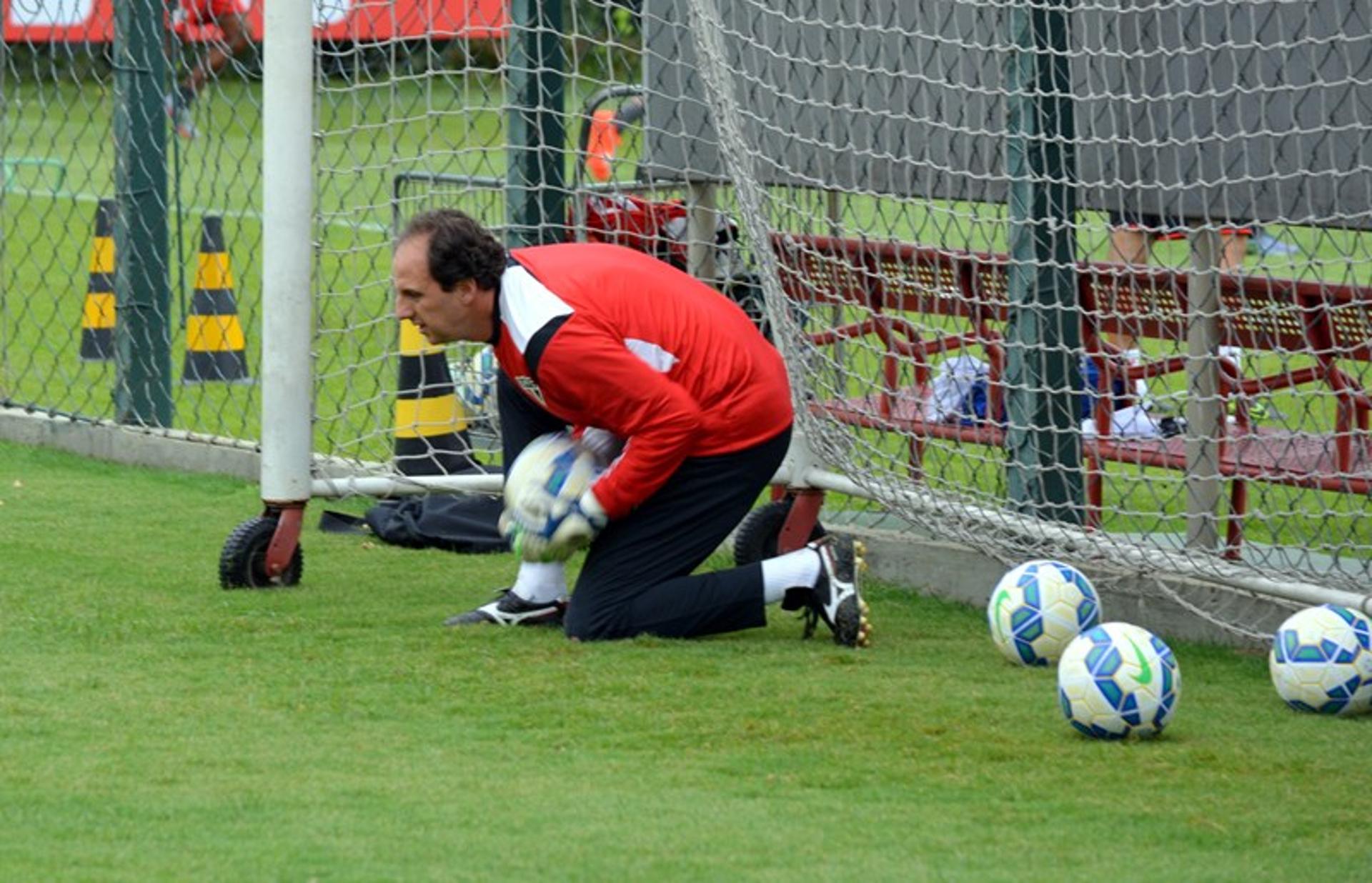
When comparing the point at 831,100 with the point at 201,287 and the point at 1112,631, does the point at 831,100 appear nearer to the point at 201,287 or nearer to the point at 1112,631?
the point at 1112,631

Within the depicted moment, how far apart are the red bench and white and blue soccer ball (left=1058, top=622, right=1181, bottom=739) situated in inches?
35.3

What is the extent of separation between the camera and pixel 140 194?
8430 mm

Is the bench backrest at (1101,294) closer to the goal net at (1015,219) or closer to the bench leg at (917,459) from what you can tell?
the goal net at (1015,219)

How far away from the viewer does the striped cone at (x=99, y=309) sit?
9914 mm

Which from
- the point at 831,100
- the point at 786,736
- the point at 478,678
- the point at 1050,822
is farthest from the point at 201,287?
the point at 1050,822

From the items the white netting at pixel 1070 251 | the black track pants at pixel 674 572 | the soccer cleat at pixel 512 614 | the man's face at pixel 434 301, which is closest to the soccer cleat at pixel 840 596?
the black track pants at pixel 674 572

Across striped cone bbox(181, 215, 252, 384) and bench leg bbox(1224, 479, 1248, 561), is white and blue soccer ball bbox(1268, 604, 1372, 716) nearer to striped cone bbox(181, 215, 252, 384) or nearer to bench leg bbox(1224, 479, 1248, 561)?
bench leg bbox(1224, 479, 1248, 561)

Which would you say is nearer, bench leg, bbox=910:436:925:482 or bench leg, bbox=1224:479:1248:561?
bench leg, bbox=1224:479:1248:561

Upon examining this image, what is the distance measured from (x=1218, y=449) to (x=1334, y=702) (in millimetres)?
1147

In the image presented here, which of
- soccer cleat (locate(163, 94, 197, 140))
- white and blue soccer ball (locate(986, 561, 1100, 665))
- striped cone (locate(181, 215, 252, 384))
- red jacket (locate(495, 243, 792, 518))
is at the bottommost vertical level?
white and blue soccer ball (locate(986, 561, 1100, 665))

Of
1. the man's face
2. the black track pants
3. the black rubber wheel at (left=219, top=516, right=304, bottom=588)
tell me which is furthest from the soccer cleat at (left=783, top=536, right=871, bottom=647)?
the black rubber wheel at (left=219, top=516, right=304, bottom=588)

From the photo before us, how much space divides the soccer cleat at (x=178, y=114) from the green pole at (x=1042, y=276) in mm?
3623

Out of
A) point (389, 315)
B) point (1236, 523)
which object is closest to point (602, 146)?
point (389, 315)

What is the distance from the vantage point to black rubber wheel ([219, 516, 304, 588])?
6.26 metres
